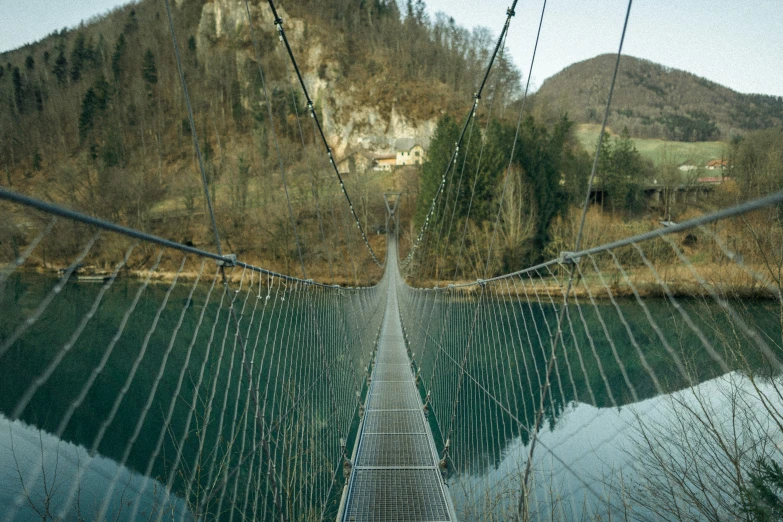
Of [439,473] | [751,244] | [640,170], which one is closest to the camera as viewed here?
[439,473]

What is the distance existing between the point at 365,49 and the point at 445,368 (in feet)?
116

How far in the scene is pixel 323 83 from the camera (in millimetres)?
33375

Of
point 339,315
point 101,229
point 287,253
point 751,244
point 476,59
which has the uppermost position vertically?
point 476,59

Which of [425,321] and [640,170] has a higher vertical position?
[640,170]

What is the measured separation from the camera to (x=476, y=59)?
33.0 metres

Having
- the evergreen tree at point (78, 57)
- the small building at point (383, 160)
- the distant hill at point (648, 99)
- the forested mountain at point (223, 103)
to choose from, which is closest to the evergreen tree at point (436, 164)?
the forested mountain at point (223, 103)

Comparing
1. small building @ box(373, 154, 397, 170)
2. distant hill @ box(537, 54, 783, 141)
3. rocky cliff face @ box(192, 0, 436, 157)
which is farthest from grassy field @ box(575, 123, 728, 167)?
small building @ box(373, 154, 397, 170)

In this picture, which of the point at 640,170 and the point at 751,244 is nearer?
the point at 751,244

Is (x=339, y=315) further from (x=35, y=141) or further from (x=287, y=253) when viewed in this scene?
(x=35, y=141)

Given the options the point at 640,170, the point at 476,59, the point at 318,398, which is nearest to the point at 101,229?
the point at 318,398

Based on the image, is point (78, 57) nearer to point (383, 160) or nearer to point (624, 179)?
point (383, 160)

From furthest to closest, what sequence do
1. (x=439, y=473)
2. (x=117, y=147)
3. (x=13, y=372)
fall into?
A: (x=117, y=147)
(x=13, y=372)
(x=439, y=473)

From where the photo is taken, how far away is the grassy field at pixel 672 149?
17922mm

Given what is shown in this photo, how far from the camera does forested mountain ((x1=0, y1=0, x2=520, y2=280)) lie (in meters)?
16.4
